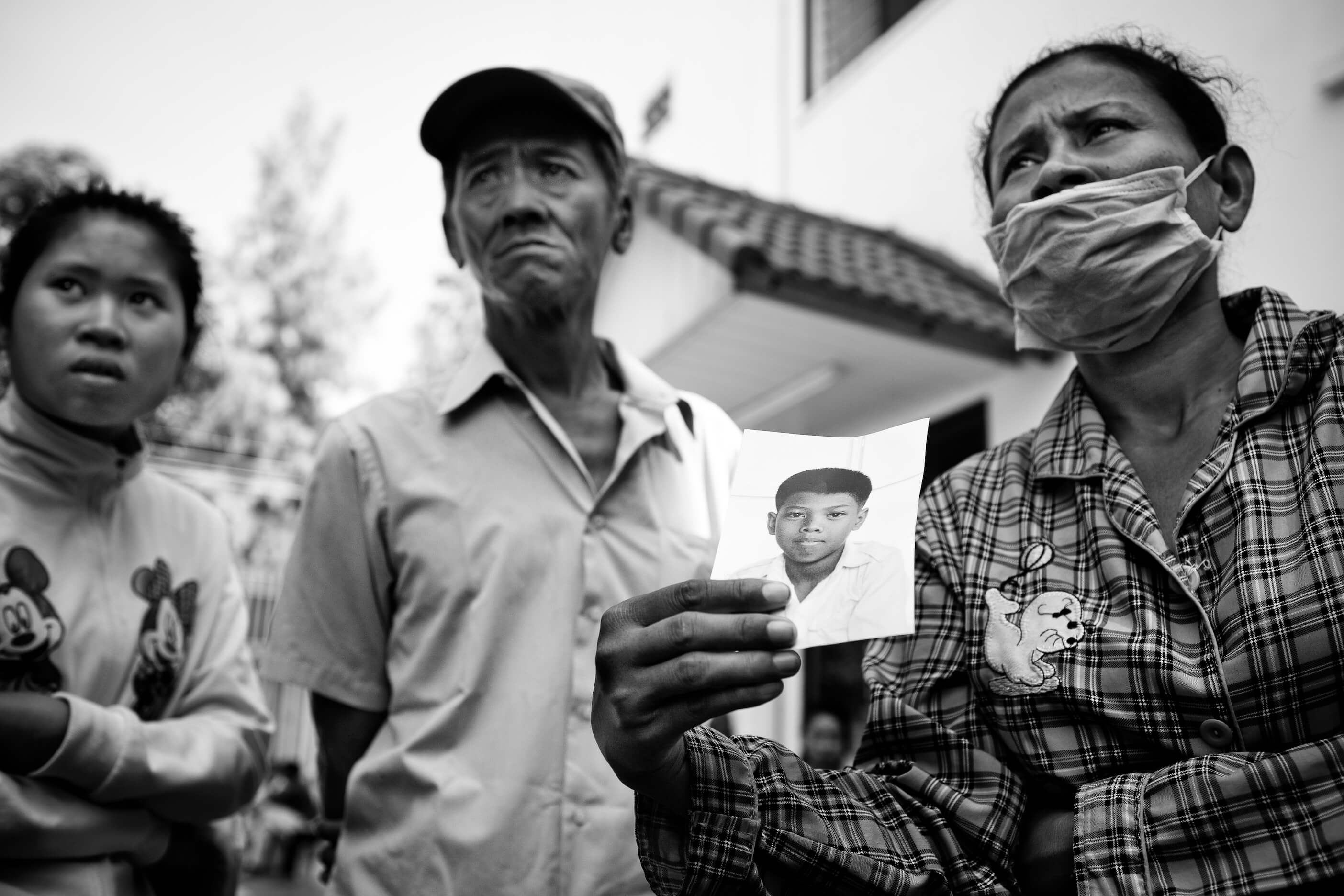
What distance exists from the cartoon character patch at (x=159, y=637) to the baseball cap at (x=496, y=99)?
124 centimetres

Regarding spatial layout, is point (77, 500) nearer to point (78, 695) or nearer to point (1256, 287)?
point (78, 695)

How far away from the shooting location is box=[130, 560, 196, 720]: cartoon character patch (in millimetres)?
2289

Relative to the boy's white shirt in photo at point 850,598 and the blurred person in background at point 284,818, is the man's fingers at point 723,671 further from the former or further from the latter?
the blurred person in background at point 284,818

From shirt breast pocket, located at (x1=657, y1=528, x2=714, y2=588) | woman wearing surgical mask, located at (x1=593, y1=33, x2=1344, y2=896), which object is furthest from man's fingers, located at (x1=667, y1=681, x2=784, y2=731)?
shirt breast pocket, located at (x1=657, y1=528, x2=714, y2=588)

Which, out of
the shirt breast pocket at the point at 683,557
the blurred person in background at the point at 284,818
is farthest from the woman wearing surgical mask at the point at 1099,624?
the blurred person in background at the point at 284,818

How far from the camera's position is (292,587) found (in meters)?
2.27

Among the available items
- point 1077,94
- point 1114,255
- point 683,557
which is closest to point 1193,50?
point 1077,94

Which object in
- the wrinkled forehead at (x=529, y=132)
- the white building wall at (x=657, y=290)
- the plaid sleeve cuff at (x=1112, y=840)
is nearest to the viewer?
the plaid sleeve cuff at (x=1112, y=840)

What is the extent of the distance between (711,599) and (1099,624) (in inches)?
26.4

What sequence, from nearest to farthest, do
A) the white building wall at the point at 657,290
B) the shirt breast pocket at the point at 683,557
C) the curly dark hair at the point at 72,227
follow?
the shirt breast pocket at the point at 683,557
the curly dark hair at the point at 72,227
the white building wall at the point at 657,290

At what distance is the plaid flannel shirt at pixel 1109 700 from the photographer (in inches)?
54.3

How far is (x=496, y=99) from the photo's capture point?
8.27 ft

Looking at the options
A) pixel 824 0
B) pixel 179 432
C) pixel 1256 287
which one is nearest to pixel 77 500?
pixel 1256 287

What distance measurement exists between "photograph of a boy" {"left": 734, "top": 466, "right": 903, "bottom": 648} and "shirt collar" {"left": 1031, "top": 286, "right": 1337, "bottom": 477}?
2.12 ft
